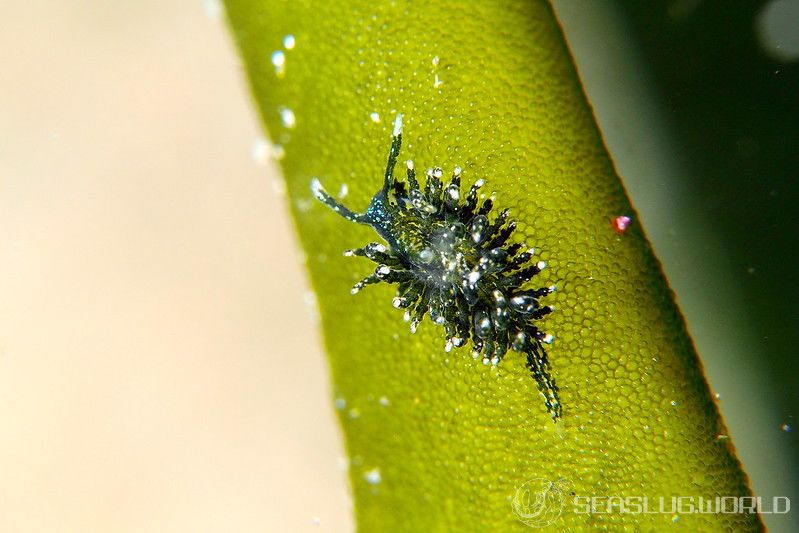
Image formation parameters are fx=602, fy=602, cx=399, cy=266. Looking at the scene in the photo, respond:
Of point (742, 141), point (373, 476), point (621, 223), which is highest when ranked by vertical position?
point (742, 141)

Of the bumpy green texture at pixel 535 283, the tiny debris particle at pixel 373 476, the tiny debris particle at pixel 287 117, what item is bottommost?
the tiny debris particle at pixel 373 476

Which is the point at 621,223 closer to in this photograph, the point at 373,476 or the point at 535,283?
the point at 535,283

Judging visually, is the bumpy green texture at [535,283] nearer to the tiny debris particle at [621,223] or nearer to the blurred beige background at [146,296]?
the tiny debris particle at [621,223]

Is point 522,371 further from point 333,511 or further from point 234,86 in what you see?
point 234,86

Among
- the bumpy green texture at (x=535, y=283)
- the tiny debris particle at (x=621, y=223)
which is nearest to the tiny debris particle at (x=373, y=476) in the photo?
the bumpy green texture at (x=535, y=283)

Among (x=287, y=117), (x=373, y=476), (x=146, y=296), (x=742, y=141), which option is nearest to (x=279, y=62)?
(x=287, y=117)
